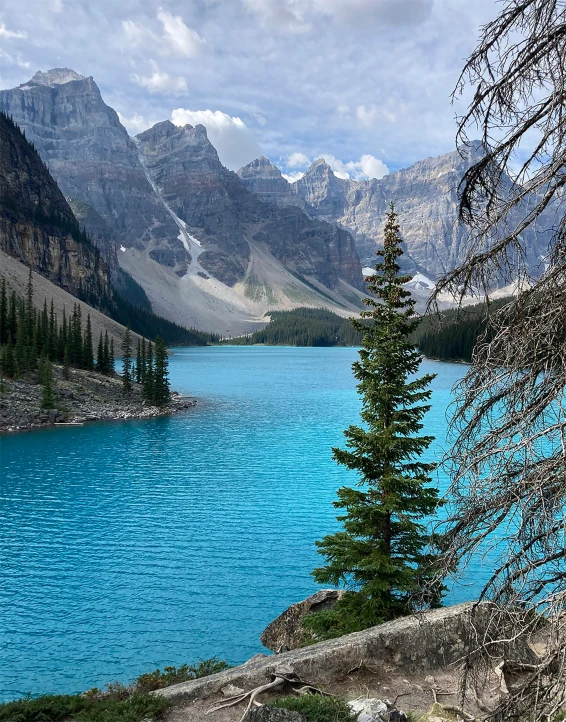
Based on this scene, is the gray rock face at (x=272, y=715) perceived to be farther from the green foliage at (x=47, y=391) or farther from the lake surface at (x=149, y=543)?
the green foliage at (x=47, y=391)

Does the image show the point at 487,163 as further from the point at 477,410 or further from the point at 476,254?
the point at 477,410

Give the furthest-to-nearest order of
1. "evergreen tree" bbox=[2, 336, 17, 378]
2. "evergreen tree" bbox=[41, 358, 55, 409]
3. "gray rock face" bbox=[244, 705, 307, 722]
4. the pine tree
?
the pine tree → "evergreen tree" bbox=[2, 336, 17, 378] → "evergreen tree" bbox=[41, 358, 55, 409] → "gray rock face" bbox=[244, 705, 307, 722]

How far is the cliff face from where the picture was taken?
155 m

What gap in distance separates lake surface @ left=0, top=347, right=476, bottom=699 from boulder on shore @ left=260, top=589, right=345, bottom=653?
0.68 metres

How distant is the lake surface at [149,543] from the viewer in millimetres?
16062

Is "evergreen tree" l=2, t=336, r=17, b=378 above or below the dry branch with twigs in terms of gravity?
below

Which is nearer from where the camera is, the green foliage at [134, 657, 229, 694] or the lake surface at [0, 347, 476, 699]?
the green foliage at [134, 657, 229, 694]

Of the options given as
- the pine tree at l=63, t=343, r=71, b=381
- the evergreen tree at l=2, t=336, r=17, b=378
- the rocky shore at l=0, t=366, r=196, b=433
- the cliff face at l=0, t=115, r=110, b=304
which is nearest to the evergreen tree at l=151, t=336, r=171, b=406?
the rocky shore at l=0, t=366, r=196, b=433

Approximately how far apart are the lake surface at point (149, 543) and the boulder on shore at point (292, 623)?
681 millimetres

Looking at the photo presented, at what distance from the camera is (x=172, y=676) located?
12383 mm

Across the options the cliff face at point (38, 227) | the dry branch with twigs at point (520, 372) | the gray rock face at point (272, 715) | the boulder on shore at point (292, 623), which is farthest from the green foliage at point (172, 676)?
A: the cliff face at point (38, 227)

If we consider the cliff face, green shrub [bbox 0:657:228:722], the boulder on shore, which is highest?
the cliff face

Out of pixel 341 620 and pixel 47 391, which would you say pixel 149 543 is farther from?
pixel 47 391

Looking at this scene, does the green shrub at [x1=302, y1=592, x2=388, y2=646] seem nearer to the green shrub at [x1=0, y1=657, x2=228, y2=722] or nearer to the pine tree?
the green shrub at [x1=0, y1=657, x2=228, y2=722]
